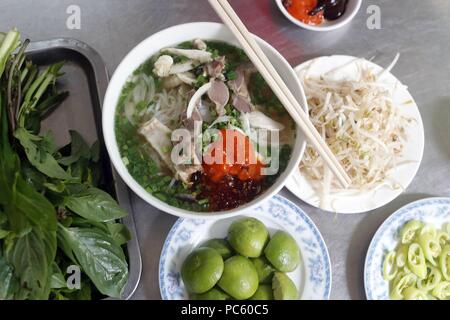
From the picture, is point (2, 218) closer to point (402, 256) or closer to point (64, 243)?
point (64, 243)

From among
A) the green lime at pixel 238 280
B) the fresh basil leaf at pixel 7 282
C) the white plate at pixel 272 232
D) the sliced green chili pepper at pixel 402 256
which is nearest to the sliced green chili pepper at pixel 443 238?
the sliced green chili pepper at pixel 402 256

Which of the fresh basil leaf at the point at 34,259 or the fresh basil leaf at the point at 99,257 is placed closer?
the fresh basil leaf at the point at 34,259

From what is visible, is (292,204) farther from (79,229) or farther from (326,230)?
(79,229)

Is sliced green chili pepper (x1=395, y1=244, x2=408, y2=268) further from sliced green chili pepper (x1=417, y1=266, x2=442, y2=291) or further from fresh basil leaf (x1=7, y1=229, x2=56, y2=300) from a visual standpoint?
fresh basil leaf (x1=7, y1=229, x2=56, y2=300)

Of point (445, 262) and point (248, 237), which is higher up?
point (248, 237)

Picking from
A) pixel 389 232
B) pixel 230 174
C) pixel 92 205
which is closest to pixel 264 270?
pixel 230 174

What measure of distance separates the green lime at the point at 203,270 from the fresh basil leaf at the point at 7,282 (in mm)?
440

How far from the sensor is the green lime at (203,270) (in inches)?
48.5

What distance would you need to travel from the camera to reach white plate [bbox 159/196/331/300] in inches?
52.2

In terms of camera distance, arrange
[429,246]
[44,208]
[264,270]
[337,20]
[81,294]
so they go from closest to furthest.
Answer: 1. [44,208]
2. [81,294]
3. [264,270]
4. [429,246]
5. [337,20]

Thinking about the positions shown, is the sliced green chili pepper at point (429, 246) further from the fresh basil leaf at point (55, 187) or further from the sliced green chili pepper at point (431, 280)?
the fresh basil leaf at point (55, 187)

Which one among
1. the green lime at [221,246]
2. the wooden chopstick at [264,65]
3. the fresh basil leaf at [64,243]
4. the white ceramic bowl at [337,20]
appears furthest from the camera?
the white ceramic bowl at [337,20]

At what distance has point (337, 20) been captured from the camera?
5.23ft

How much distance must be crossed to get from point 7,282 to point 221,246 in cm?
57
